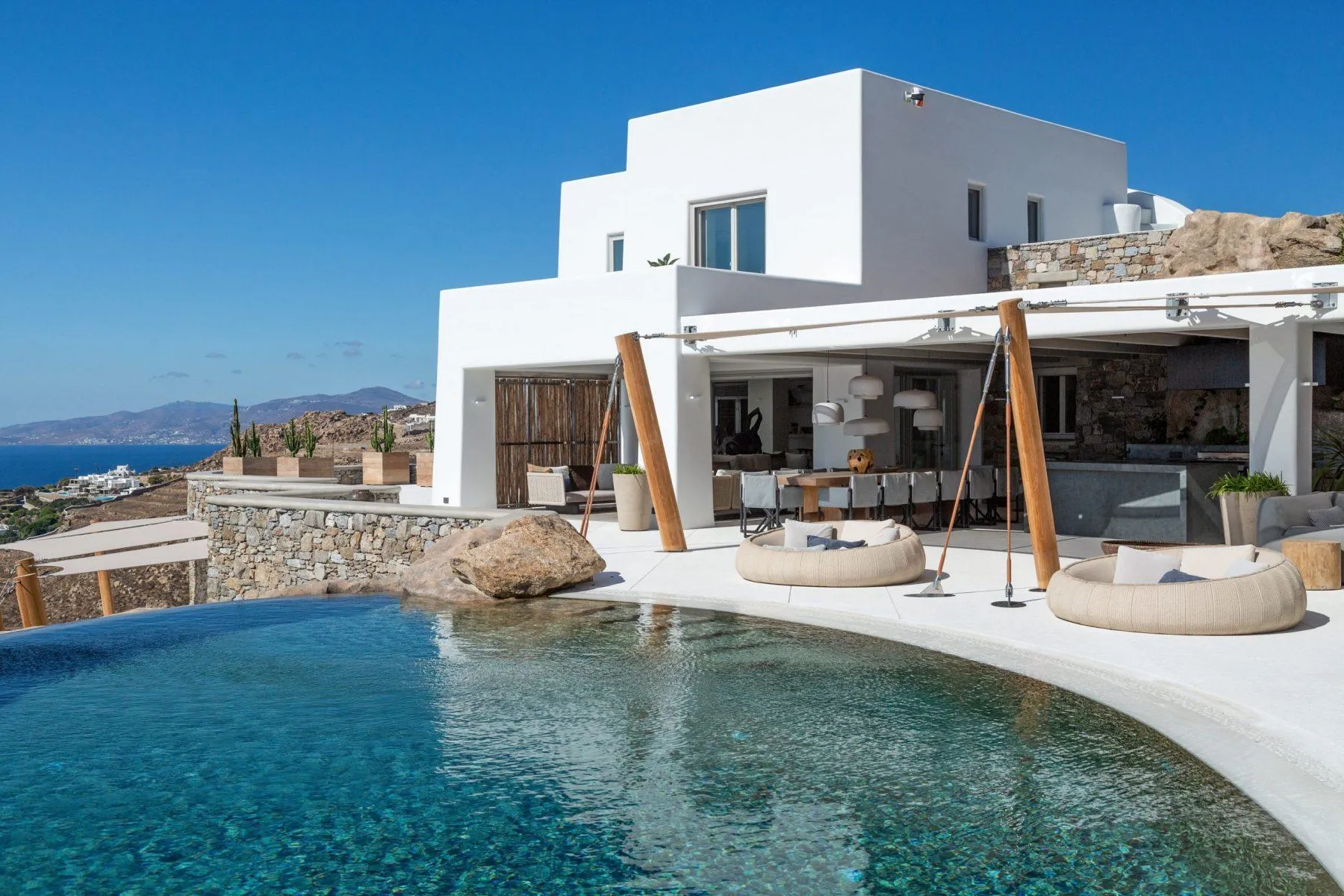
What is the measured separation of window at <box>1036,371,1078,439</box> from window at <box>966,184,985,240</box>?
3360mm

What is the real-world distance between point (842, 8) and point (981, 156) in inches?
356

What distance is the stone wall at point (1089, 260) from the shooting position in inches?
862

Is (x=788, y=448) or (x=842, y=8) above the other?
(x=842, y=8)

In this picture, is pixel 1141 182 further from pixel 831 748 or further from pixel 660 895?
pixel 660 895

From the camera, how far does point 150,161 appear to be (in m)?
40.5

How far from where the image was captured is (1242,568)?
9312mm

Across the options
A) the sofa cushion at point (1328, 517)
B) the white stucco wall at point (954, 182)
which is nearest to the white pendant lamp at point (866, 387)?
the white stucco wall at point (954, 182)

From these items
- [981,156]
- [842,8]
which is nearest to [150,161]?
[842,8]

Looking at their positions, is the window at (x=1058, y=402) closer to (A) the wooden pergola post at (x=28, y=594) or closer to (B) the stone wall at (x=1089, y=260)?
(B) the stone wall at (x=1089, y=260)

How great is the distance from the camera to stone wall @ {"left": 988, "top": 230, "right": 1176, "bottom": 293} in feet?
71.9

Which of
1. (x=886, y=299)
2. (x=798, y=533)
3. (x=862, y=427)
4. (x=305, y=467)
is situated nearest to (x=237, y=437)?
(x=305, y=467)

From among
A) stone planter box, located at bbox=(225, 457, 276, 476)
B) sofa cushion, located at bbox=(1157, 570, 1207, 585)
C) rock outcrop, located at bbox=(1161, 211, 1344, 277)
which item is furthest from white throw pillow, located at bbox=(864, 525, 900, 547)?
stone planter box, located at bbox=(225, 457, 276, 476)

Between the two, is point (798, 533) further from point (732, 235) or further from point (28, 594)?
point (732, 235)

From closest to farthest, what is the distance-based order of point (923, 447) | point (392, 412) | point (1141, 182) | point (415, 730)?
point (415, 730), point (923, 447), point (1141, 182), point (392, 412)
